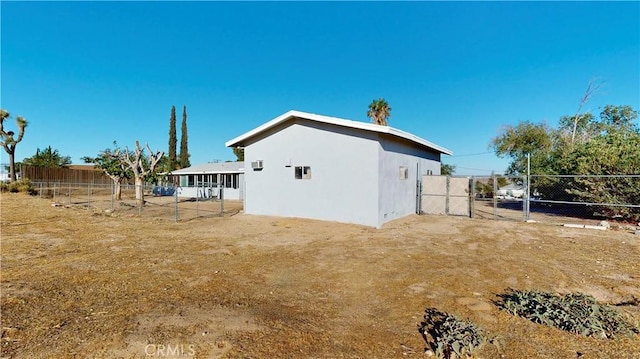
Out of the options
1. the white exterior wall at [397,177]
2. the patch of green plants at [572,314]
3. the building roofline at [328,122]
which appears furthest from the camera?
the white exterior wall at [397,177]

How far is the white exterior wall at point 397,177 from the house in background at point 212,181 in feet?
42.2

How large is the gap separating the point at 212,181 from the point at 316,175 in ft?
50.2

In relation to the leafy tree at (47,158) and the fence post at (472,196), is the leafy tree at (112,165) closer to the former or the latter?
the leafy tree at (47,158)

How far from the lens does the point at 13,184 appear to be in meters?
19.0

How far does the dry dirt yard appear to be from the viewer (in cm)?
270

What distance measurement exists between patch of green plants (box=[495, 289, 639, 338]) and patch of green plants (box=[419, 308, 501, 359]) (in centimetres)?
79

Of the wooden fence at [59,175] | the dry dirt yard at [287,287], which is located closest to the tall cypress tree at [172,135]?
the wooden fence at [59,175]

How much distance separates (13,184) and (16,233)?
15.9 metres

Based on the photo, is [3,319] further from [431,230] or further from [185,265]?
[431,230]

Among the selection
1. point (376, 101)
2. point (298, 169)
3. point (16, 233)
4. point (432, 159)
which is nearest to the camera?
point (16, 233)

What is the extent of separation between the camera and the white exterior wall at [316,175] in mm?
9758

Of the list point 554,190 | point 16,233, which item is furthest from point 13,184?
point 554,190

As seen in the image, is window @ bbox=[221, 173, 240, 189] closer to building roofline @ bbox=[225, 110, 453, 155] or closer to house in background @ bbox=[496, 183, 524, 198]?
building roofline @ bbox=[225, 110, 453, 155]

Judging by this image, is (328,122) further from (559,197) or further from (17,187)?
(17,187)
